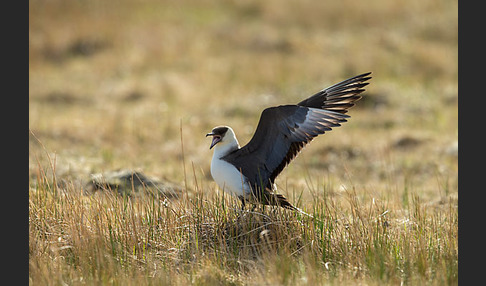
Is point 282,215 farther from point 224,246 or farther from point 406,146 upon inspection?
point 406,146

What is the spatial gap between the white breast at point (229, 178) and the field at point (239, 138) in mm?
165

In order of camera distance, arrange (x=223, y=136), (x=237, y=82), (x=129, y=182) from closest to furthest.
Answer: (x=223, y=136) → (x=129, y=182) → (x=237, y=82)

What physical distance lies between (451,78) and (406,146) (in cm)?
658

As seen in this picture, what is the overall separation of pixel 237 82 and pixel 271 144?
11.5 metres

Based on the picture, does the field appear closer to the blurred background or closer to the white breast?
the blurred background

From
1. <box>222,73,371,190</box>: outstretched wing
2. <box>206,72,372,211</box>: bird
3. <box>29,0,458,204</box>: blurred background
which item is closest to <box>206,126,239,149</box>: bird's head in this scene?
<box>206,72,372,211</box>: bird

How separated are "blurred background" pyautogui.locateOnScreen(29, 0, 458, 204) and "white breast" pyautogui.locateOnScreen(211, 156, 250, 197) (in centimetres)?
179

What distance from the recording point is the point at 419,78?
17.4 m

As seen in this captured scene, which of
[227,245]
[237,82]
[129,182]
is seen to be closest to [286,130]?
[227,245]

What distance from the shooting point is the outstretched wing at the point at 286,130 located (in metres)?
5.27

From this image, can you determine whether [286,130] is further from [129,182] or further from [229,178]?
[129,182]

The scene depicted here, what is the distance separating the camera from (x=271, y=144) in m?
5.43

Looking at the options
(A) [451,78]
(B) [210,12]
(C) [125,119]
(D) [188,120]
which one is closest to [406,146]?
(D) [188,120]

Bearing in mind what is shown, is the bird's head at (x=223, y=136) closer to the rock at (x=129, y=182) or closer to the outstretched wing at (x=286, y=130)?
the outstretched wing at (x=286, y=130)
